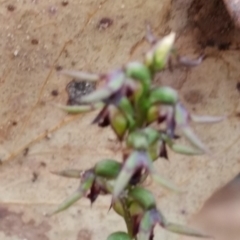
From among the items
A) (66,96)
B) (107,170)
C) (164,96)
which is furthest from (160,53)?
(66,96)

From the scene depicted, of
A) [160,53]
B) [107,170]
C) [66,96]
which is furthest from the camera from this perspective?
[66,96]

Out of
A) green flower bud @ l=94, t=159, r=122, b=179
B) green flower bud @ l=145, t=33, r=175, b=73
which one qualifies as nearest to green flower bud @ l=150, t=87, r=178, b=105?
green flower bud @ l=145, t=33, r=175, b=73

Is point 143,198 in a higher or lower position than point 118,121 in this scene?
lower

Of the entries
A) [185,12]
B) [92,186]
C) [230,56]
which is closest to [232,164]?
[230,56]

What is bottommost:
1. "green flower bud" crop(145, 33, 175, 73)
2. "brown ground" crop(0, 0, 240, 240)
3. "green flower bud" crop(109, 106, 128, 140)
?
"brown ground" crop(0, 0, 240, 240)

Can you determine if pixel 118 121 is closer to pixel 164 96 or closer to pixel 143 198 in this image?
pixel 164 96

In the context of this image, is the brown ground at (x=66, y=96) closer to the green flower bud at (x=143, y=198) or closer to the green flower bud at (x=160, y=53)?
the green flower bud at (x=143, y=198)

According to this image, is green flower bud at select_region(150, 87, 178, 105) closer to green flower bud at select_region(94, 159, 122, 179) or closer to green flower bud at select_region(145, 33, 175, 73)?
green flower bud at select_region(145, 33, 175, 73)

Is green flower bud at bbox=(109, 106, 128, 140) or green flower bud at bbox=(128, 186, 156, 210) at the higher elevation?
green flower bud at bbox=(109, 106, 128, 140)

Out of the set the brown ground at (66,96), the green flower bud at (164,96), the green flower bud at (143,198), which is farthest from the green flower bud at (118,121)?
the brown ground at (66,96)

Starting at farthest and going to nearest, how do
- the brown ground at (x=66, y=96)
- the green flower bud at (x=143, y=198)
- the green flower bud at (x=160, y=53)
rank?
the brown ground at (x=66, y=96)
the green flower bud at (x=143, y=198)
the green flower bud at (x=160, y=53)

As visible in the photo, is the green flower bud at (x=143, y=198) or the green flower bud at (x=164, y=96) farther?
the green flower bud at (x=143, y=198)

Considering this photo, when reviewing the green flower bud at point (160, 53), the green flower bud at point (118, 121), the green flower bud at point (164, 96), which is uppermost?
the green flower bud at point (160, 53)
